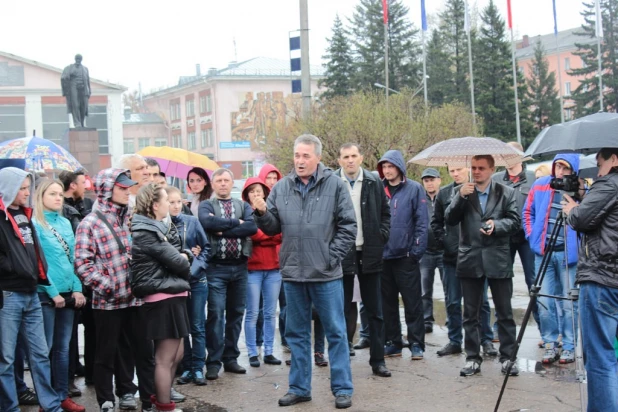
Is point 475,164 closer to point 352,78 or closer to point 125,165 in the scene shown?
point 125,165

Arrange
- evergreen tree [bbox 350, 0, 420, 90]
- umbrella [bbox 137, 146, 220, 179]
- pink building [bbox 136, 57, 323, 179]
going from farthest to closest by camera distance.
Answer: pink building [bbox 136, 57, 323, 179] → evergreen tree [bbox 350, 0, 420, 90] → umbrella [bbox 137, 146, 220, 179]

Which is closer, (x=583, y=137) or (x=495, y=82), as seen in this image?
(x=583, y=137)

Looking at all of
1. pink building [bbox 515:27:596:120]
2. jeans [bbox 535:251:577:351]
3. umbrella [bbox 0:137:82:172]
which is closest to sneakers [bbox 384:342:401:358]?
jeans [bbox 535:251:577:351]

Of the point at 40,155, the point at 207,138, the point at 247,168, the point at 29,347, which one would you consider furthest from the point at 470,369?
the point at 207,138

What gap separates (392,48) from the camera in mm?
57031

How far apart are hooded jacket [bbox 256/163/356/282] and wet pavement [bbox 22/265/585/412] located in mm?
1121

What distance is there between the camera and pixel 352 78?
180ft

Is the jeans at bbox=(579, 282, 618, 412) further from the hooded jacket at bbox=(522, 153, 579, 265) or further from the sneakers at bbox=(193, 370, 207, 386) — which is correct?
the sneakers at bbox=(193, 370, 207, 386)

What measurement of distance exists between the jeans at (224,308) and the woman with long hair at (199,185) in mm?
835

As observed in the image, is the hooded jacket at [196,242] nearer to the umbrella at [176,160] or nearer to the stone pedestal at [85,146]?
the umbrella at [176,160]

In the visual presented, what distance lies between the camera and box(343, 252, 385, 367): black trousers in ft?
25.0

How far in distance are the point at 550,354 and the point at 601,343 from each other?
2.46 meters

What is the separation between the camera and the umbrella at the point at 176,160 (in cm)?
1004

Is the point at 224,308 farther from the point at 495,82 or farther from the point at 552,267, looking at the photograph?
the point at 495,82
